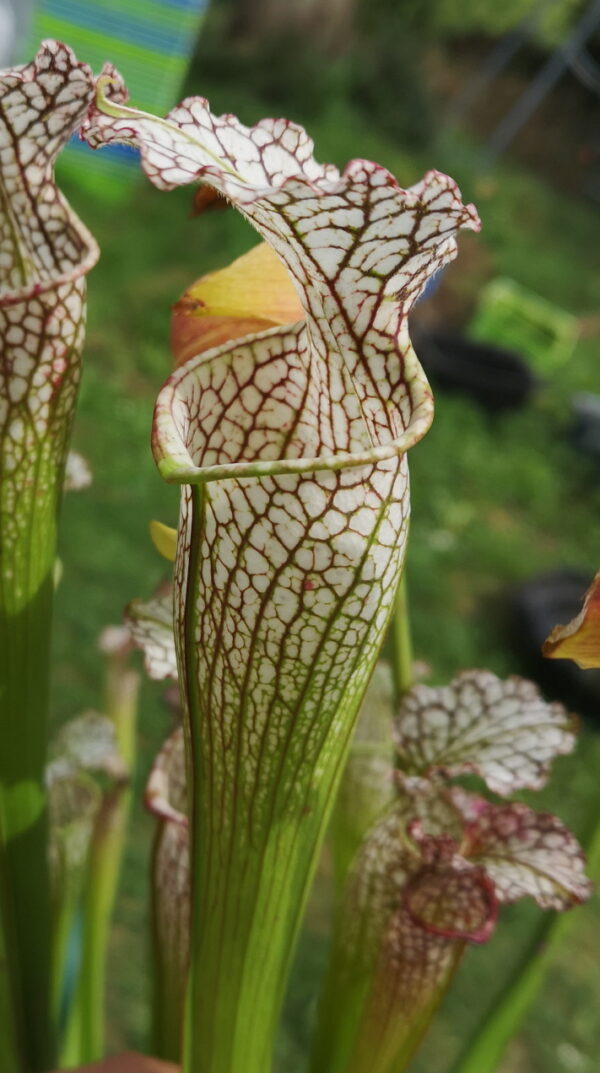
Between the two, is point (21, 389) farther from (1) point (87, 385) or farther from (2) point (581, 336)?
(2) point (581, 336)

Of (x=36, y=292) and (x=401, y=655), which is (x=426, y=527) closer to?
(x=401, y=655)

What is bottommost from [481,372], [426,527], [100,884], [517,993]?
[426,527]

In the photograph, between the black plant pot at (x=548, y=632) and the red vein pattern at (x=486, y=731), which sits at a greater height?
the red vein pattern at (x=486, y=731)

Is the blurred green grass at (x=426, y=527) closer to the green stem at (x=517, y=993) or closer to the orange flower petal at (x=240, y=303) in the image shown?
the green stem at (x=517, y=993)

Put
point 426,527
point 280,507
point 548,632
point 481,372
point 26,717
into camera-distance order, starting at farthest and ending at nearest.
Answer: point 481,372
point 426,527
point 548,632
point 26,717
point 280,507

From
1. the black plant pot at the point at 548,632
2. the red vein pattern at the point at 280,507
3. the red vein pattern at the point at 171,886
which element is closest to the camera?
the red vein pattern at the point at 280,507

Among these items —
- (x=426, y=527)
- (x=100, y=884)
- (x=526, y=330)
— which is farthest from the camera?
(x=526, y=330)

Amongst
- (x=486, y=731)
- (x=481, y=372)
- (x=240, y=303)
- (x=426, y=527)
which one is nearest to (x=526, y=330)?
(x=481, y=372)

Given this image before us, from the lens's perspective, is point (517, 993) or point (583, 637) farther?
point (517, 993)

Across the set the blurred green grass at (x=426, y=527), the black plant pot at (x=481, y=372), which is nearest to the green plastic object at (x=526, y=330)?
the blurred green grass at (x=426, y=527)
